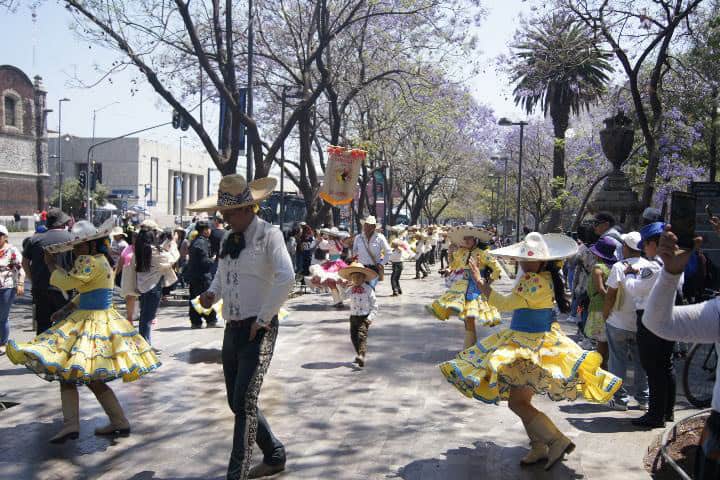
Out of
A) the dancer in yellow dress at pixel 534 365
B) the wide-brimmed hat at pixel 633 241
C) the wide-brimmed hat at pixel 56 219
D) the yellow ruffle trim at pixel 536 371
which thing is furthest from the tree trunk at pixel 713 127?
the wide-brimmed hat at pixel 56 219


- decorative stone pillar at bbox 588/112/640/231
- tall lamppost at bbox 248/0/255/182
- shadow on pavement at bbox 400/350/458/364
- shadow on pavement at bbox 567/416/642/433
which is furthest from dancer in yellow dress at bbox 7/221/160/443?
tall lamppost at bbox 248/0/255/182

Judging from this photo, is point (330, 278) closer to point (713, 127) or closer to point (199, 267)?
point (199, 267)

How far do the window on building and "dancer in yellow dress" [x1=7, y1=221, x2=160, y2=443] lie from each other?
5461 cm

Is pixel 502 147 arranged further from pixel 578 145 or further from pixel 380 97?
pixel 380 97

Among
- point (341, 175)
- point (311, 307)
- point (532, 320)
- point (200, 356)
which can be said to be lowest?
point (311, 307)

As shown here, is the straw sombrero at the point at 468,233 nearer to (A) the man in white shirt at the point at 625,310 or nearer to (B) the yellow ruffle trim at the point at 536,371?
(A) the man in white shirt at the point at 625,310


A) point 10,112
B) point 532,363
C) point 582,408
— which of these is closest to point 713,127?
point 582,408

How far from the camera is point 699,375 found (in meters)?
7.97

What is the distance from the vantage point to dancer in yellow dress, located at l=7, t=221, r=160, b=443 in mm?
5586

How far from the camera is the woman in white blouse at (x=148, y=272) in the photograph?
31.9 feet

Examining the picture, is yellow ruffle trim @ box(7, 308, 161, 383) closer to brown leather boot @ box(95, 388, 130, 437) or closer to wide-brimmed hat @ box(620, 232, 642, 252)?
brown leather boot @ box(95, 388, 130, 437)

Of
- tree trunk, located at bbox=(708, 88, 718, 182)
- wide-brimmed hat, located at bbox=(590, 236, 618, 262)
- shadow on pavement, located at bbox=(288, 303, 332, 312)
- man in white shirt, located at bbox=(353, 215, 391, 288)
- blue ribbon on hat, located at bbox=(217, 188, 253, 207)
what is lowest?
shadow on pavement, located at bbox=(288, 303, 332, 312)

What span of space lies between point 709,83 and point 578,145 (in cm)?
2159

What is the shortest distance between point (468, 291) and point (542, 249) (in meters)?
4.21
